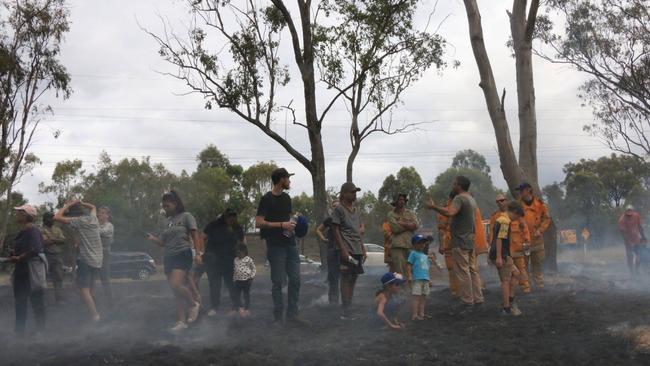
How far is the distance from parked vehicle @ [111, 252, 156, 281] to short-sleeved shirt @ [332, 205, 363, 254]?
71.4ft

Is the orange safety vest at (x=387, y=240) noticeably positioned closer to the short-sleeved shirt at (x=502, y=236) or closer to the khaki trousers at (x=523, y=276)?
the short-sleeved shirt at (x=502, y=236)

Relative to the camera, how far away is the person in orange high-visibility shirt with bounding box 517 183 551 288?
1168cm

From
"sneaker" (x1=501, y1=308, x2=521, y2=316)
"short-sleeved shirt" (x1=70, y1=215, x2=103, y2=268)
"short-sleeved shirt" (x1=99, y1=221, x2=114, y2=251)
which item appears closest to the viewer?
"sneaker" (x1=501, y1=308, x2=521, y2=316)

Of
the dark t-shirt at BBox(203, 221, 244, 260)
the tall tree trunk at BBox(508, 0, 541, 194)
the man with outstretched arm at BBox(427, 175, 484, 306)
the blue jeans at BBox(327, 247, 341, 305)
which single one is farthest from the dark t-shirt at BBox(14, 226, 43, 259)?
the tall tree trunk at BBox(508, 0, 541, 194)

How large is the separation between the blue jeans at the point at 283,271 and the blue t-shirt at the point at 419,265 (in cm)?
156

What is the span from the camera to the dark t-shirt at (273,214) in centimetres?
834

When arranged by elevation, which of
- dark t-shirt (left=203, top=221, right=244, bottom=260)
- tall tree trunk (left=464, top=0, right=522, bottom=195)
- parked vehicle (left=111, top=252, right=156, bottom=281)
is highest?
tall tree trunk (left=464, top=0, right=522, bottom=195)

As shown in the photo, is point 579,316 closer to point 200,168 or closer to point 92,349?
point 92,349

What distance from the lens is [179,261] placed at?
856cm

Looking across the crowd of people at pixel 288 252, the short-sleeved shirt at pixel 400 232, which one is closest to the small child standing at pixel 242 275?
the crowd of people at pixel 288 252

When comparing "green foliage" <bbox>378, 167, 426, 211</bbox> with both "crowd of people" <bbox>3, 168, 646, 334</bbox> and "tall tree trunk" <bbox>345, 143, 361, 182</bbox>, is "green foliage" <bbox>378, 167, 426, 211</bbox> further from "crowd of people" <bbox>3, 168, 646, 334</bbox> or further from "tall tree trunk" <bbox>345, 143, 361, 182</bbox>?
"crowd of people" <bbox>3, 168, 646, 334</bbox>

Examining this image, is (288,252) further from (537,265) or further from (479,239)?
(537,265)

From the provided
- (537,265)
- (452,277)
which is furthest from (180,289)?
(537,265)

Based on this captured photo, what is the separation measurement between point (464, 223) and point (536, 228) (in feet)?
8.52
